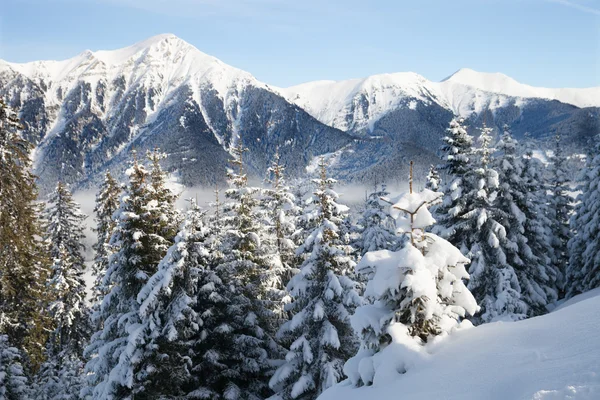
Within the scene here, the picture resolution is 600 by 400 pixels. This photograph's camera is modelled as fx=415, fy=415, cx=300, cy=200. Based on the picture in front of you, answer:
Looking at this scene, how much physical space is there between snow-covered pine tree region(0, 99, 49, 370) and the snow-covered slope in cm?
1256

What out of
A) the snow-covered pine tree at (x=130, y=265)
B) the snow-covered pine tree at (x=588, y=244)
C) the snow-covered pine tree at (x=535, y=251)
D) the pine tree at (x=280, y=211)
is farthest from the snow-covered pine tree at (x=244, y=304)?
the snow-covered pine tree at (x=588, y=244)

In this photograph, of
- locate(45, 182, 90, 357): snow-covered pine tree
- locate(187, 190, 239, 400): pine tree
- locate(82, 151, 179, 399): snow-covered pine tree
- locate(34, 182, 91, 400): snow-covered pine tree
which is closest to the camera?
locate(82, 151, 179, 399): snow-covered pine tree

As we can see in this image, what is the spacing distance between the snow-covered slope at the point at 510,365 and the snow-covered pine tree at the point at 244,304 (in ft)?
32.5

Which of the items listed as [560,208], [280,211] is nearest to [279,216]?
[280,211]

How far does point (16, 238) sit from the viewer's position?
1405 centimetres

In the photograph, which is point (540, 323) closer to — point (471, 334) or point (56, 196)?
point (471, 334)

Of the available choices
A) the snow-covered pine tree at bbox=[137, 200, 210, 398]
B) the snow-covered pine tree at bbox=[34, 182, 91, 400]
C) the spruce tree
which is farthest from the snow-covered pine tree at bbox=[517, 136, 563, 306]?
the snow-covered pine tree at bbox=[34, 182, 91, 400]

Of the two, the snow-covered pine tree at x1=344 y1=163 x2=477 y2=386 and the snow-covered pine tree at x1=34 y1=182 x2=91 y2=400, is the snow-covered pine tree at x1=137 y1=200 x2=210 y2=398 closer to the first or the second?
the snow-covered pine tree at x1=344 y1=163 x2=477 y2=386

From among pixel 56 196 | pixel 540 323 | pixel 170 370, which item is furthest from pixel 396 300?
pixel 56 196

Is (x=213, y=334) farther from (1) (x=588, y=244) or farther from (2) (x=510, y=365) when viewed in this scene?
(1) (x=588, y=244)

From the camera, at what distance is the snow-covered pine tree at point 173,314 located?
45.9 ft

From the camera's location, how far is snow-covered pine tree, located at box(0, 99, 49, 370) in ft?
45.1

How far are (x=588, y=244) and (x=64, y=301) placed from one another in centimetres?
3357

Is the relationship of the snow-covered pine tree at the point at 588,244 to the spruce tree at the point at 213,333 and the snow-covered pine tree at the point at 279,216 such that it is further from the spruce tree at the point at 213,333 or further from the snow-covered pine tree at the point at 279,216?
the spruce tree at the point at 213,333
